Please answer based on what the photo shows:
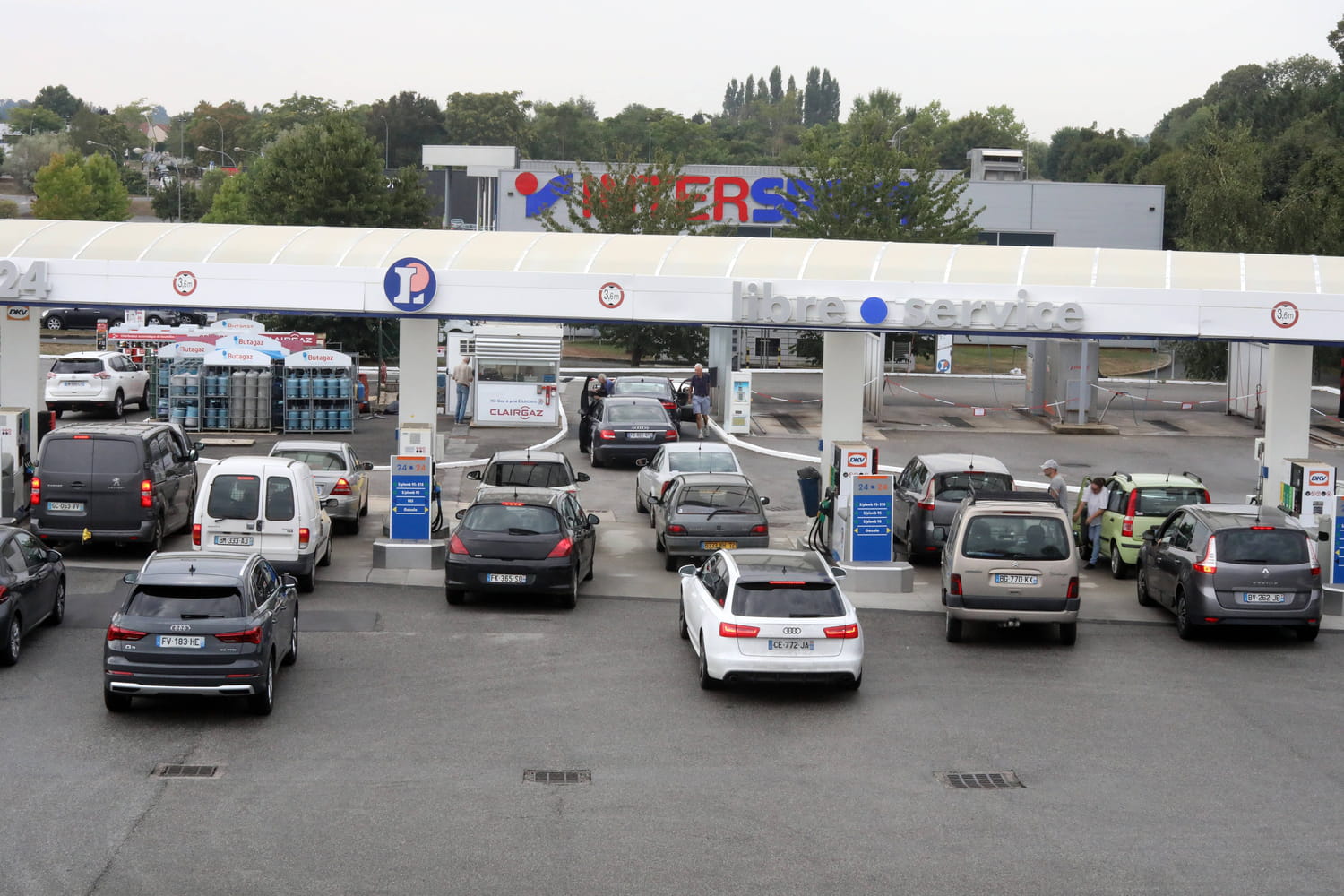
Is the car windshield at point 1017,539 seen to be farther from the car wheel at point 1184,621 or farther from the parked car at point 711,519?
the parked car at point 711,519

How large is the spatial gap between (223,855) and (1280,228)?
154ft

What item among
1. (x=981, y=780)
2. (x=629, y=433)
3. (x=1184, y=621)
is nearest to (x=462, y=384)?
(x=629, y=433)

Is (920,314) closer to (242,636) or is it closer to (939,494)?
(939,494)

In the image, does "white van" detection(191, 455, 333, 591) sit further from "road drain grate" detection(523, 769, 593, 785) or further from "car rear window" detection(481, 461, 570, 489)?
"road drain grate" detection(523, 769, 593, 785)

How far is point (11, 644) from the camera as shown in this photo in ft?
50.1

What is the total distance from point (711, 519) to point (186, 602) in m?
9.16

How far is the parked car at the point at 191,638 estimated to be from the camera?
13.4 meters

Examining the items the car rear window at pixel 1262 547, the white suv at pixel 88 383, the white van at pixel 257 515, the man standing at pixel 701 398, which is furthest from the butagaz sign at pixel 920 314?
the white suv at pixel 88 383

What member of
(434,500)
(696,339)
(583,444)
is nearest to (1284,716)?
(434,500)

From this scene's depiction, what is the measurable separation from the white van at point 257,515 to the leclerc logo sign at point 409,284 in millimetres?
4205

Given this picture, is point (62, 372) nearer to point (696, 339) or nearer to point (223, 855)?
point (696, 339)

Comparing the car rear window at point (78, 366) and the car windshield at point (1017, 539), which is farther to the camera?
the car rear window at point (78, 366)

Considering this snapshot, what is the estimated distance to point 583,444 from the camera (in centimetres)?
3412

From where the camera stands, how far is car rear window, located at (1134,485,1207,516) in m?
22.0
